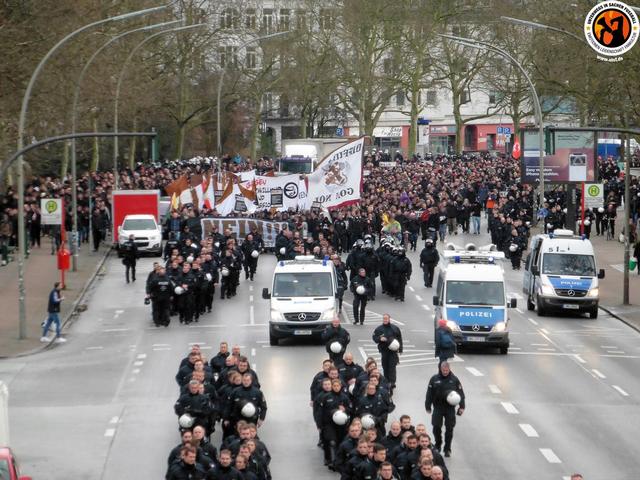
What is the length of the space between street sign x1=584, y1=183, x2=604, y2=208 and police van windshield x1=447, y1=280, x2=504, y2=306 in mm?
19749

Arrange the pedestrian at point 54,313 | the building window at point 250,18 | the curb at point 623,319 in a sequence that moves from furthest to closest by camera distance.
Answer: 1. the building window at point 250,18
2. the curb at point 623,319
3. the pedestrian at point 54,313

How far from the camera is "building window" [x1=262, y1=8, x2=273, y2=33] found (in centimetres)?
9994

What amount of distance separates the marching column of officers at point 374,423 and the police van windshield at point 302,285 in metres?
7.04

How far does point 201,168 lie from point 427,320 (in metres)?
37.4

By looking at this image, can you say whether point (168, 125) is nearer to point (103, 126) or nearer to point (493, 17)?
point (103, 126)

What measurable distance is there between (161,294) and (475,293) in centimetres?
798

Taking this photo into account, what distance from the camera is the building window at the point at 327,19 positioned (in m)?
97.9

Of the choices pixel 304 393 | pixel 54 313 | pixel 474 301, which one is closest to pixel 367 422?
pixel 304 393

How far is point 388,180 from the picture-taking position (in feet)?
229

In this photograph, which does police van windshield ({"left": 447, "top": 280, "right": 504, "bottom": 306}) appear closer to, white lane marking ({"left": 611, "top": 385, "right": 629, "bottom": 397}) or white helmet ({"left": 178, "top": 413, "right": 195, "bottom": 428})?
white lane marking ({"left": 611, "top": 385, "right": 629, "bottom": 397})

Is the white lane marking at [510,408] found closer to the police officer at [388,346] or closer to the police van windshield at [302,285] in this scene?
the police officer at [388,346]

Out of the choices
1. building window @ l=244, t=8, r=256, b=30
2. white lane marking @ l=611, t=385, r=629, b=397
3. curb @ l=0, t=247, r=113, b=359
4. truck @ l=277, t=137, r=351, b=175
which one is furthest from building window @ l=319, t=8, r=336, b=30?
white lane marking @ l=611, t=385, r=629, b=397

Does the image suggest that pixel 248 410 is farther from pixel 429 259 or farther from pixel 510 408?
pixel 429 259

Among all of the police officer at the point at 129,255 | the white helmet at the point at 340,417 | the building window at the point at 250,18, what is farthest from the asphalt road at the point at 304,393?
the building window at the point at 250,18
